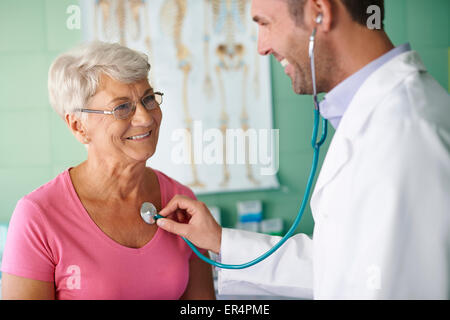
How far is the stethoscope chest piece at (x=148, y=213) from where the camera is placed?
1029 millimetres

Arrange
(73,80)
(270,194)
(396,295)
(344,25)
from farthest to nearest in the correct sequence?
(270,194), (73,80), (344,25), (396,295)

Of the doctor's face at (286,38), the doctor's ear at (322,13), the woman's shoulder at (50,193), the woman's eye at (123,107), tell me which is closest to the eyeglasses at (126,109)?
the woman's eye at (123,107)

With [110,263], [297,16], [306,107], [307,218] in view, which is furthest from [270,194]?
[297,16]

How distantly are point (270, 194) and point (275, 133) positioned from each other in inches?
11.6

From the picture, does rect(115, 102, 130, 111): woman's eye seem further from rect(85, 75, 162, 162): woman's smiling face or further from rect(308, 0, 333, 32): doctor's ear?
rect(308, 0, 333, 32): doctor's ear

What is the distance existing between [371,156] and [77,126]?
26.7 inches

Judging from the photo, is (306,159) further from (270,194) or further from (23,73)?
(23,73)

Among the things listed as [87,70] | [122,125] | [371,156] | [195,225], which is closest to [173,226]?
[195,225]

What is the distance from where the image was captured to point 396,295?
0.65 meters

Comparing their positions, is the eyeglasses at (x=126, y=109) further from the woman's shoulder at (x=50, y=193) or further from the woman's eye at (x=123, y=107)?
the woman's shoulder at (x=50, y=193)

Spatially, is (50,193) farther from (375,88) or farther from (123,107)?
(375,88)

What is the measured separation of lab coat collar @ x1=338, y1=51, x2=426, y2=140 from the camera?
28.8 inches

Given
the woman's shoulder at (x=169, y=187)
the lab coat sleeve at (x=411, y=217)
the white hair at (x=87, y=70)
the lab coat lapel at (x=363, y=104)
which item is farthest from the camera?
the woman's shoulder at (x=169, y=187)

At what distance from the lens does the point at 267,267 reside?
3.29 ft
